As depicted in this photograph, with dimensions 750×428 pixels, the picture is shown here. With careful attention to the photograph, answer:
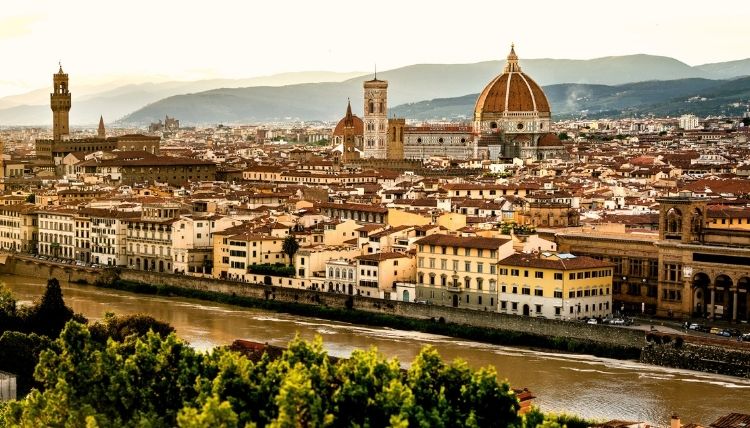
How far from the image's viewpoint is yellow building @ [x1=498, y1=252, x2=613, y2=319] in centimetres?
2863

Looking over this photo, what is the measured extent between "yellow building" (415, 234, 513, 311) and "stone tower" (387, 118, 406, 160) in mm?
45750

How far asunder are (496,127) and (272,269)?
1789 inches

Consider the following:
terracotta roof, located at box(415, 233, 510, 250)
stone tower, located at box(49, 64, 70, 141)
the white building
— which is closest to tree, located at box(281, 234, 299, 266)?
terracotta roof, located at box(415, 233, 510, 250)

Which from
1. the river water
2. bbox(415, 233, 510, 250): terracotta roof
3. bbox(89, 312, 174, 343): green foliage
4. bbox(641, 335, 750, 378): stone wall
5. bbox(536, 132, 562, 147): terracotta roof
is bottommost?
the river water

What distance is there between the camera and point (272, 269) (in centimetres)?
3462

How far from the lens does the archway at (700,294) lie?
29.0 meters

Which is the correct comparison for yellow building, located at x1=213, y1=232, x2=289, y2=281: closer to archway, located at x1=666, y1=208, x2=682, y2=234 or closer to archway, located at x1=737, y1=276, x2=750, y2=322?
archway, located at x1=666, y1=208, x2=682, y2=234

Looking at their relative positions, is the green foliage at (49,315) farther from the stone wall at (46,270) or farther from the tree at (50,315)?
the stone wall at (46,270)

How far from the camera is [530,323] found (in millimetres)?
28094

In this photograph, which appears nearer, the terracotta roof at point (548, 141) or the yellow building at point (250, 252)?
the yellow building at point (250, 252)

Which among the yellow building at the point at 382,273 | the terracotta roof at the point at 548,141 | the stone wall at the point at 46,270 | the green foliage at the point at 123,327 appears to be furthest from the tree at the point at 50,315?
the terracotta roof at the point at 548,141

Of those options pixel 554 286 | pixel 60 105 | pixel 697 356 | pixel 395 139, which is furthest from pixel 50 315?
pixel 60 105

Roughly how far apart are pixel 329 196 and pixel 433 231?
16.3 metres

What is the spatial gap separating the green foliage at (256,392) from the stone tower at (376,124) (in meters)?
57.6
